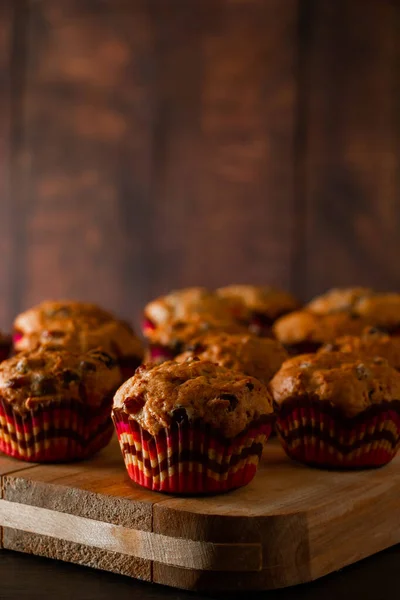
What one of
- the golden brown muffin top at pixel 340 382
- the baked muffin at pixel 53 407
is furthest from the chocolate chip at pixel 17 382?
the golden brown muffin top at pixel 340 382

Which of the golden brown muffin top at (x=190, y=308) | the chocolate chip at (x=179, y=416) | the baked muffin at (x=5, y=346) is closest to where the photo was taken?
the chocolate chip at (x=179, y=416)

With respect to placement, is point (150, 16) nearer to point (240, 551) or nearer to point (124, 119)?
point (124, 119)

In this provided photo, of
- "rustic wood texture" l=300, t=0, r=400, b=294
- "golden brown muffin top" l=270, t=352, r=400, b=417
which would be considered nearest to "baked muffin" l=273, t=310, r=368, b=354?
"golden brown muffin top" l=270, t=352, r=400, b=417

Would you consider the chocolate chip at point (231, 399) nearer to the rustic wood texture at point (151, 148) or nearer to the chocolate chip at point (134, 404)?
the chocolate chip at point (134, 404)

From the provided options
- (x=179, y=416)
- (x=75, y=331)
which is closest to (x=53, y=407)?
(x=179, y=416)

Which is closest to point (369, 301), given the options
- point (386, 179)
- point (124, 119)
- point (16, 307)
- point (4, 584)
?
point (386, 179)

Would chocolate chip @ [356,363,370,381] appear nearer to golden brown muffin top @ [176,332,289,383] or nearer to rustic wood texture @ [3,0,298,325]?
golden brown muffin top @ [176,332,289,383]
